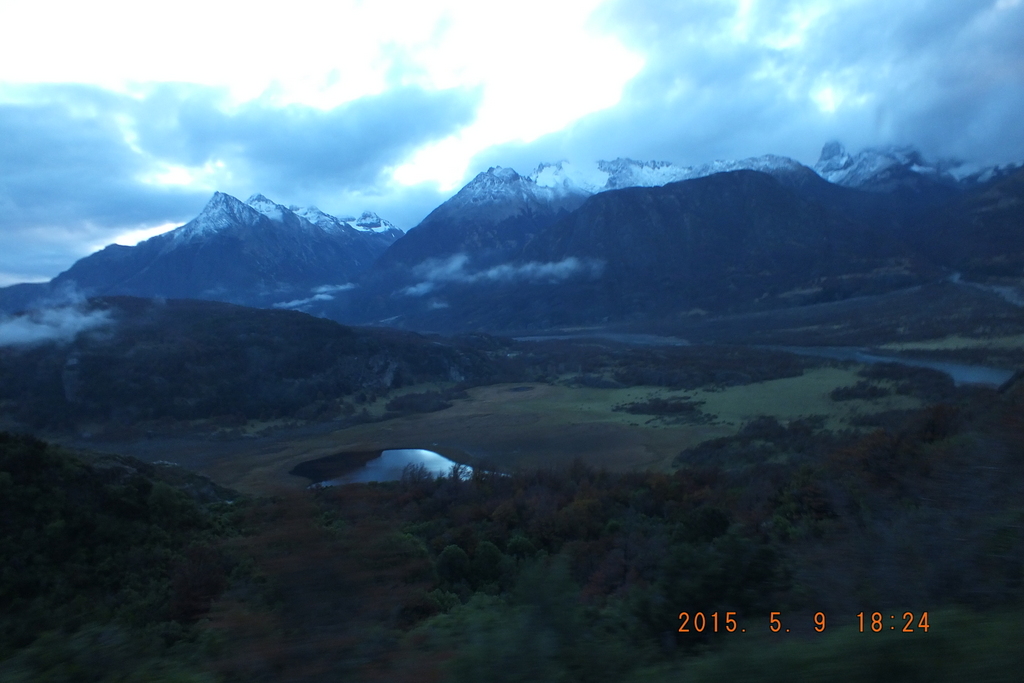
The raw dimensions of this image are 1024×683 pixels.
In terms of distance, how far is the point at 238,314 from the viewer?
53.5 metres

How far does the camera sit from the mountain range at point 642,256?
101 m

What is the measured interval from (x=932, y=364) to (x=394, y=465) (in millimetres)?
29699

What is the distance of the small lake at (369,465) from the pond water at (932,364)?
22503mm

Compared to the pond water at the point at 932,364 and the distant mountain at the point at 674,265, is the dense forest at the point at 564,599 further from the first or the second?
the distant mountain at the point at 674,265

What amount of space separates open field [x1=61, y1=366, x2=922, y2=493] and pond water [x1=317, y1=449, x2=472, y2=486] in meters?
0.80

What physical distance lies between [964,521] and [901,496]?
3277 mm

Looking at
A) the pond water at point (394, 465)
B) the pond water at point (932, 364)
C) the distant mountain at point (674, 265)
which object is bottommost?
the pond water at point (394, 465)

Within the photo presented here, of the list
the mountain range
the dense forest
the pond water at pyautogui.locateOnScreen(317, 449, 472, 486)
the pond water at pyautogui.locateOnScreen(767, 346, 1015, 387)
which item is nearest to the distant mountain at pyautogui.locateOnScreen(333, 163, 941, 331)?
the mountain range

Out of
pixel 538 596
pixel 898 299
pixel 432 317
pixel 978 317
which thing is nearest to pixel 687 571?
pixel 538 596

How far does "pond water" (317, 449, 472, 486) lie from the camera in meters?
24.4

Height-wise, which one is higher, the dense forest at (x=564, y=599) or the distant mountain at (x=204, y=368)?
the distant mountain at (x=204, y=368)

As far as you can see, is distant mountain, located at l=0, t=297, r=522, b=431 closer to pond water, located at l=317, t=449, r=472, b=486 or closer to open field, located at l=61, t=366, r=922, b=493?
open field, located at l=61, t=366, r=922, b=493
